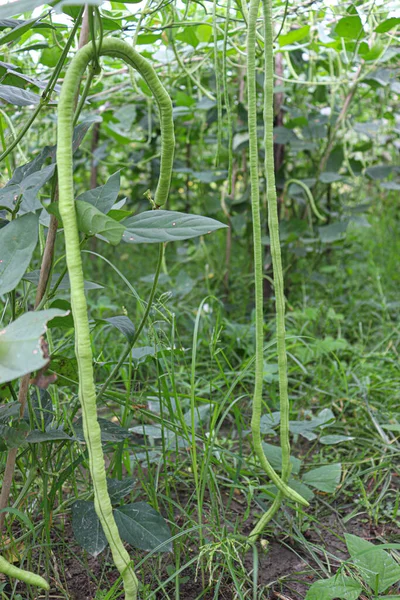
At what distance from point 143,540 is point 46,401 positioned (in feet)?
0.72

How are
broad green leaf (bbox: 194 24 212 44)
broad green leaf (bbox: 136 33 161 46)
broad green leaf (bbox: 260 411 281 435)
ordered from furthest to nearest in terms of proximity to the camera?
broad green leaf (bbox: 194 24 212 44), broad green leaf (bbox: 136 33 161 46), broad green leaf (bbox: 260 411 281 435)

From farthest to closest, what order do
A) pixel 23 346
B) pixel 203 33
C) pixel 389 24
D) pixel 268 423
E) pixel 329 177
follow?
pixel 329 177 → pixel 203 33 → pixel 389 24 → pixel 268 423 → pixel 23 346

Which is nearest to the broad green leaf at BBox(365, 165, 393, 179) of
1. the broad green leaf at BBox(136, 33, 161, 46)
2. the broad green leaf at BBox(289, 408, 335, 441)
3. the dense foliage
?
the dense foliage

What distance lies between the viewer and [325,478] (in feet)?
2.90

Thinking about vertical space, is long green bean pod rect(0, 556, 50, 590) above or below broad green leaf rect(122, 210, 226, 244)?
below

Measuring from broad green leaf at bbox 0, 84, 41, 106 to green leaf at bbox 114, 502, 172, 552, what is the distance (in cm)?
49

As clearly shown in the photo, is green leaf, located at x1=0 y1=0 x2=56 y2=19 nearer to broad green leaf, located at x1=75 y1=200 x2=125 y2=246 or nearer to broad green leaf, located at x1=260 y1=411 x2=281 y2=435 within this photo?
broad green leaf, located at x1=75 y1=200 x2=125 y2=246

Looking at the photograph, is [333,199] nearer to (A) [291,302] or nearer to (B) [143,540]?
(A) [291,302]

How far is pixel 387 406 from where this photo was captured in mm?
1282

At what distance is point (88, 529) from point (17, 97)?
499 millimetres

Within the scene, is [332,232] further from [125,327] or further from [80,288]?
[80,288]

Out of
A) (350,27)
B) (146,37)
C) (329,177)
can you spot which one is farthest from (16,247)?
(329,177)

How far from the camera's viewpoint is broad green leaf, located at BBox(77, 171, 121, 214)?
0.60 meters

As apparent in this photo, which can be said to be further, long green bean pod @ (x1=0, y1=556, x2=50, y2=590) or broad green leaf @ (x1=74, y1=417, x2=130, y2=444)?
broad green leaf @ (x1=74, y1=417, x2=130, y2=444)
